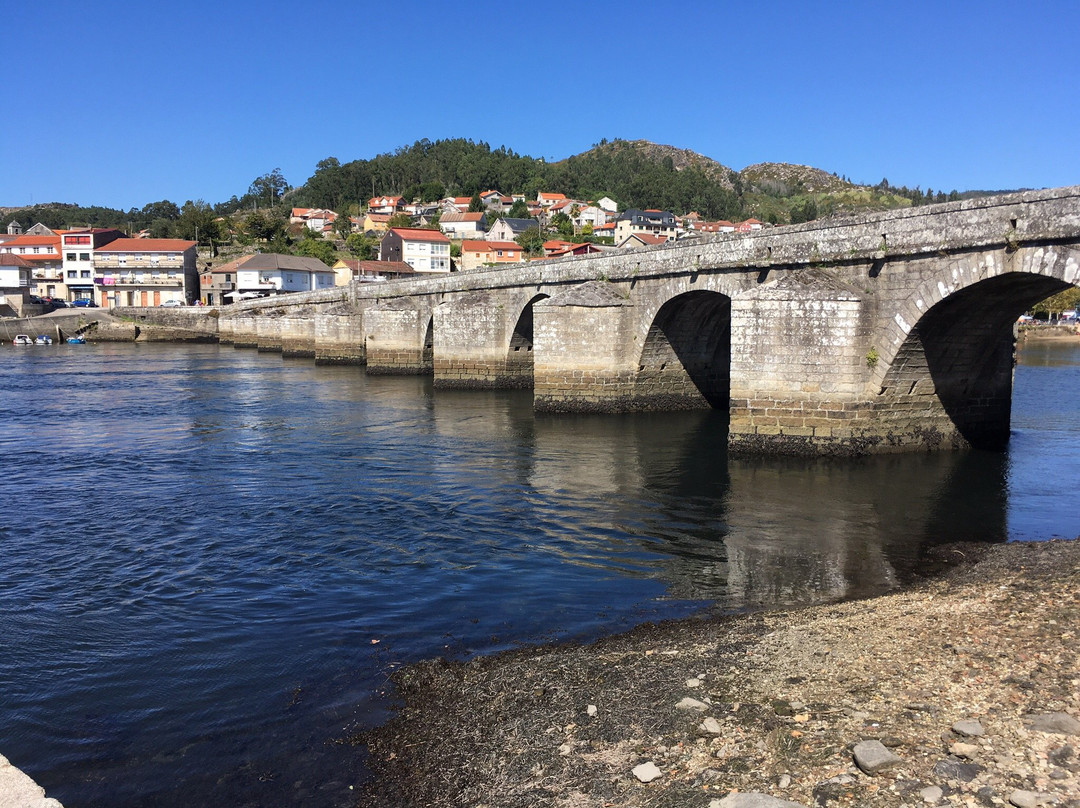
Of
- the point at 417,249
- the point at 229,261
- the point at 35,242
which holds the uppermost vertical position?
the point at 35,242

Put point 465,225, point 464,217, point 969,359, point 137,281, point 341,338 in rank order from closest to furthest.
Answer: point 969,359
point 341,338
point 137,281
point 464,217
point 465,225

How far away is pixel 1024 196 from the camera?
543 inches

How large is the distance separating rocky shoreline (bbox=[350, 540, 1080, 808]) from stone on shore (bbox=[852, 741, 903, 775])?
0.01m

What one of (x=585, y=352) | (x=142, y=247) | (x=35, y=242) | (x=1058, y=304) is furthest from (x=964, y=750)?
(x=35, y=242)

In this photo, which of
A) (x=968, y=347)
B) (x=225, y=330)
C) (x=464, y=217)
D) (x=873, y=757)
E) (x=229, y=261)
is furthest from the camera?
(x=464, y=217)

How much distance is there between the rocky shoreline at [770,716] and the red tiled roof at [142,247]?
91.8 m

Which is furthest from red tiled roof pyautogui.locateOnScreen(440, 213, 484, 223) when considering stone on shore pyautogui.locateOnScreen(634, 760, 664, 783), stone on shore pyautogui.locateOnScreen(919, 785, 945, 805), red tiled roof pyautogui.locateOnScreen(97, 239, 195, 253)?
stone on shore pyautogui.locateOnScreen(919, 785, 945, 805)

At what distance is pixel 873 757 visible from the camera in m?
5.10

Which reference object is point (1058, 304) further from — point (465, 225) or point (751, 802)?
point (751, 802)

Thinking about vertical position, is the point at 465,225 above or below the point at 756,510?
above

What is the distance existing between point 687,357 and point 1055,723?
21.2m

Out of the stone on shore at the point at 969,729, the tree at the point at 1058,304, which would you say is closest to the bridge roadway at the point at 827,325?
the stone on shore at the point at 969,729

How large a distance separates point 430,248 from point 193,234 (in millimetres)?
32486

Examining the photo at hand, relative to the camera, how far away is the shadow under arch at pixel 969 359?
1575 centimetres
